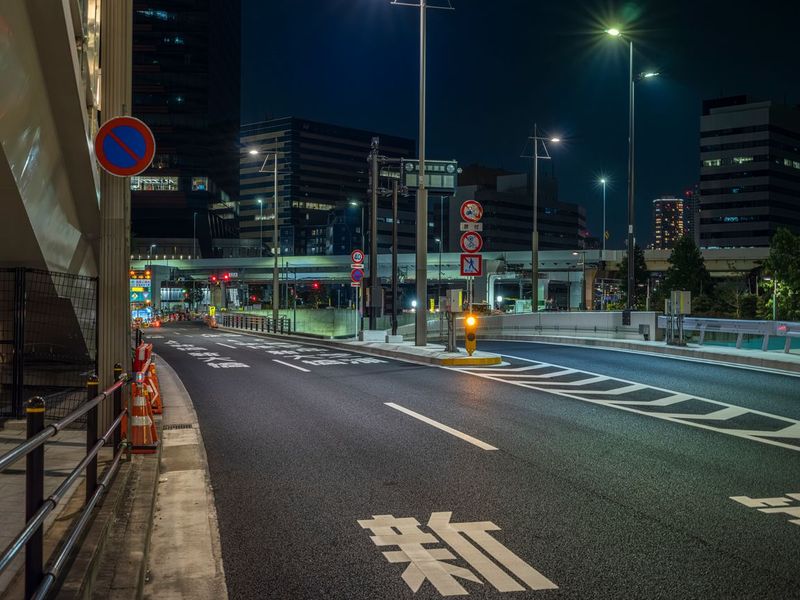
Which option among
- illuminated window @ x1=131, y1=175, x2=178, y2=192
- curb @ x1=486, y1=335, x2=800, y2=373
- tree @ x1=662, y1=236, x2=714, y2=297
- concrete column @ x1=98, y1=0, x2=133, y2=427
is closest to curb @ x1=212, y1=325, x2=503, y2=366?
curb @ x1=486, y1=335, x2=800, y2=373

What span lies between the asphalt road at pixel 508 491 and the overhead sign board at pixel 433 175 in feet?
38.0

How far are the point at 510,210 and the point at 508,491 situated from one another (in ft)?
584

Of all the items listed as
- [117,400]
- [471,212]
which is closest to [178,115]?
[471,212]

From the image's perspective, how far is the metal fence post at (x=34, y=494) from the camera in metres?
3.15

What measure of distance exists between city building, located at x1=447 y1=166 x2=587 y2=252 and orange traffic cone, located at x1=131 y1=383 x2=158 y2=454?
16228cm

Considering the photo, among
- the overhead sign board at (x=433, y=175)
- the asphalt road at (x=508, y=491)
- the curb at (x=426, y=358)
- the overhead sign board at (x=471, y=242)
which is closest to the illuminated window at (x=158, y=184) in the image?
the curb at (x=426, y=358)

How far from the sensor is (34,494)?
332 centimetres

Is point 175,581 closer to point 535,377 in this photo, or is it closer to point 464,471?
point 464,471

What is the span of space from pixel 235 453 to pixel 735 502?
5567 mm

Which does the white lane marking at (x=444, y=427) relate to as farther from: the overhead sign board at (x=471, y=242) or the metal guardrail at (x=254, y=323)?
the metal guardrail at (x=254, y=323)

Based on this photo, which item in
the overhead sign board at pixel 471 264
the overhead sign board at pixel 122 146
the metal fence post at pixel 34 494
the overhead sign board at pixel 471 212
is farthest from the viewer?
the overhead sign board at pixel 471 212

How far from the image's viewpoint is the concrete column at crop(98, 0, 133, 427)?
862 cm

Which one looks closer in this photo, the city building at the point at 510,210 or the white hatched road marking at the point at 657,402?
the white hatched road marking at the point at 657,402

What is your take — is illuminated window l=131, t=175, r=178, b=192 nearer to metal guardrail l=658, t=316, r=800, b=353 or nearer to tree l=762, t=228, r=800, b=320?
tree l=762, t=228, r=800, b=320
